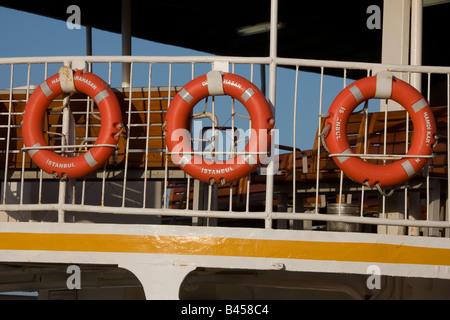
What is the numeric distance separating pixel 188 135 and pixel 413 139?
1410 millimetres

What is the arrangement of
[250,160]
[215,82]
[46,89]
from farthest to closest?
[46,89] → [215,82] → [250,160]

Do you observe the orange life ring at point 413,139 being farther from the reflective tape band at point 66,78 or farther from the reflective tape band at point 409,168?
the reflective tape band at point 66,78

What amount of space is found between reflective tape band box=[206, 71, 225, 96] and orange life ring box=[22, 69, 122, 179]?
624 millimetres

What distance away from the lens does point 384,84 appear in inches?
176

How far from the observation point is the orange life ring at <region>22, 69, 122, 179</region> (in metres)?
4.48

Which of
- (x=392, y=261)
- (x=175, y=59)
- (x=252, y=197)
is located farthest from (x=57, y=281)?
(x=252, y=197)

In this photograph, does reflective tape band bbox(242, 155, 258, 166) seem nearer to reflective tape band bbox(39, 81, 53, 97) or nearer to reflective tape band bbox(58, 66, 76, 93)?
reflective tape band bbox(58, 66, 76, 93)

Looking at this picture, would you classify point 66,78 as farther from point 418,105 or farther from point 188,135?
point 418,105

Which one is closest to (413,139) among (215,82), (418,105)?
(418,105)

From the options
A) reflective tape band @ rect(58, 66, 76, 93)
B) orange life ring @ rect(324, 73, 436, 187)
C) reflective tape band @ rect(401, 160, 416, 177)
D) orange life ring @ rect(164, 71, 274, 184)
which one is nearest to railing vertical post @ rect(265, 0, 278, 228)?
orange life ring @ rect(164, 71, 274, 184)

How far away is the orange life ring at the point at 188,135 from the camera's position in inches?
171

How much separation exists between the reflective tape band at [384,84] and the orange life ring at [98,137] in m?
1.65
